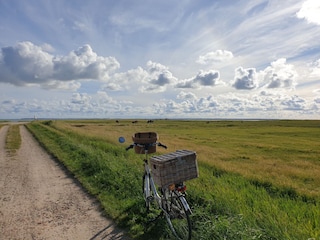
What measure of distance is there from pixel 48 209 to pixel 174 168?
14.4ft

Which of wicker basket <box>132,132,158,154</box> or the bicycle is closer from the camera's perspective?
the bicycle

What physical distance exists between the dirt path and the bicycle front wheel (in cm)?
112

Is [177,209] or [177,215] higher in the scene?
[177,209]

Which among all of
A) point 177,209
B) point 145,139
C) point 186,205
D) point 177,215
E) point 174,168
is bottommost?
point 177,215

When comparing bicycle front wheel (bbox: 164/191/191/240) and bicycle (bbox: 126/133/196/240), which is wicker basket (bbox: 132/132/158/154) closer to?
bicycle (bbox: 126/133/196/240)

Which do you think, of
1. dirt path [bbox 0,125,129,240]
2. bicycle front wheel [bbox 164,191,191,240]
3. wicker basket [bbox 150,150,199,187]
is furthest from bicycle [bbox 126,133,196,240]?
dirt path [bbox 0,125,129,240]

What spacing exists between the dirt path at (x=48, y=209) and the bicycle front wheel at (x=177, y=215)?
3.69ft

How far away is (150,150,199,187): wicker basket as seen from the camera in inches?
197

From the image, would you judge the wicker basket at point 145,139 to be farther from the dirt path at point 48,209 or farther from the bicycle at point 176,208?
the dirt path at point 48,209

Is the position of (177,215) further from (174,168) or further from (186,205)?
(174,168)

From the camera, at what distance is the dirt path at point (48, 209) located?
597cm

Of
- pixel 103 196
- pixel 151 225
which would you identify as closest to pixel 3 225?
pixel 103 196

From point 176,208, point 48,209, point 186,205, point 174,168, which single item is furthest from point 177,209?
point 48,209

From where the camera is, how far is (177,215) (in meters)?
5.26
